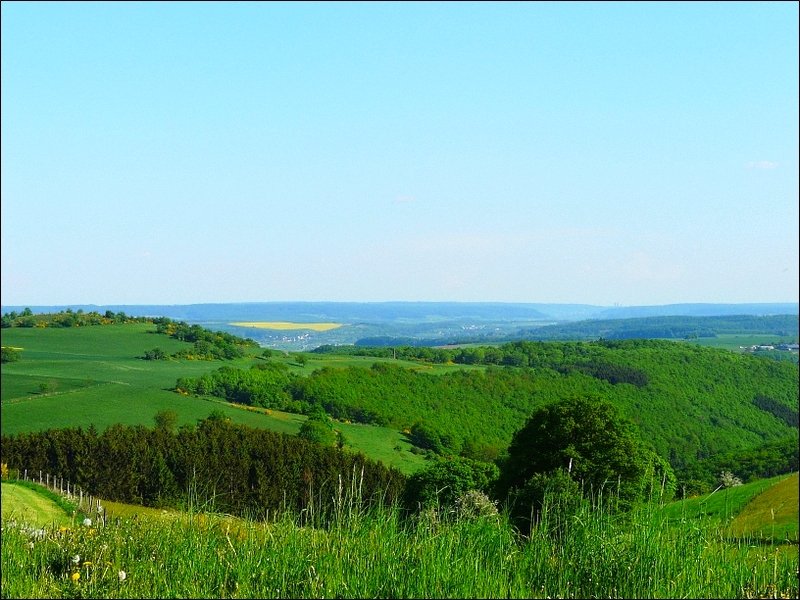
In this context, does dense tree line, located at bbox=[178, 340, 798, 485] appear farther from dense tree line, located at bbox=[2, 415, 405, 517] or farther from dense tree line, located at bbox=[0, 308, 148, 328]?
dense tree line, located at bbox=[2, 415, 405, 517]

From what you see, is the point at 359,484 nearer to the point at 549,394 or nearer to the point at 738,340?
the point at 549,394

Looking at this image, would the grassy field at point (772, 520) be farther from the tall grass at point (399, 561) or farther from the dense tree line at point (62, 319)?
the dense tree line at point (62, 319)

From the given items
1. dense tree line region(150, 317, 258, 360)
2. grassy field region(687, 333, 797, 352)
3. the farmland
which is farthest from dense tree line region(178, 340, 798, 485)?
grassy field region(687, 333, 797, 352)

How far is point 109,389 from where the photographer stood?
90875 millimetres

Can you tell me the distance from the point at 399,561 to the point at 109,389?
3605 inches

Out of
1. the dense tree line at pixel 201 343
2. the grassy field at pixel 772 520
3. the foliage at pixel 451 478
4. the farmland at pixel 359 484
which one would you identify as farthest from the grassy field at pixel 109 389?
the grassy field at pixel 772 520

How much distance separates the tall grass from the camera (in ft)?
17.5

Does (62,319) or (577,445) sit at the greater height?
(62,319)

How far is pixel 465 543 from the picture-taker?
20.7ft

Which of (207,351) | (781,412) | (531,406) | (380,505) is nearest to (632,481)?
(380,505)

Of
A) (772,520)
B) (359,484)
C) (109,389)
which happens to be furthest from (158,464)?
(772,520)

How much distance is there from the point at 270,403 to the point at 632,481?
73563mm

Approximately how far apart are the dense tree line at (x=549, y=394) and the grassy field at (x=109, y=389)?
5.38 metres

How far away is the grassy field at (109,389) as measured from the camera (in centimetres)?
8094
